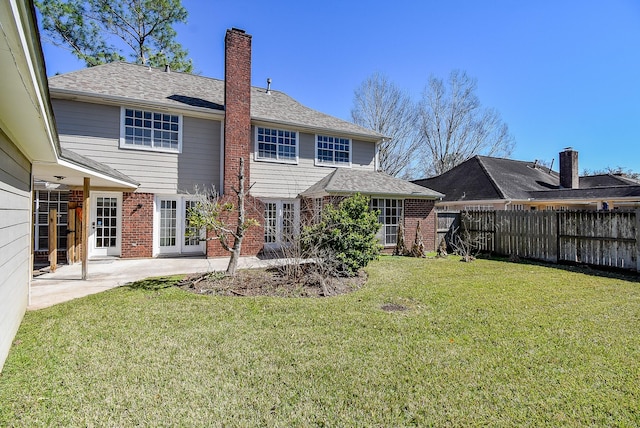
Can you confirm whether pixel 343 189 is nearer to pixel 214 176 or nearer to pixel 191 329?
pixel 214 176

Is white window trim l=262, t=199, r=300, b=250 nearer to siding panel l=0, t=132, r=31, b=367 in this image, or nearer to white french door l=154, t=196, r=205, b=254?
white french door l=154, t=196, r=205, b=254

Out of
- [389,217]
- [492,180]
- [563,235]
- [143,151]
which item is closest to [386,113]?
[492,180]

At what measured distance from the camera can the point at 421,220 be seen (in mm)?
13328

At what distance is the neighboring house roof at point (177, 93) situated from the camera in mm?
10617

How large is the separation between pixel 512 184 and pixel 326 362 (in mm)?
20134

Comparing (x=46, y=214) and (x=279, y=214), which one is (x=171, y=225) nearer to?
(x=46, y=214)

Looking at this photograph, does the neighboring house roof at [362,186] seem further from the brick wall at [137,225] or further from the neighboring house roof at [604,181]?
the neighboring house roof at [604,181]

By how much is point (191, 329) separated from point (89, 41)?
24.9 metres

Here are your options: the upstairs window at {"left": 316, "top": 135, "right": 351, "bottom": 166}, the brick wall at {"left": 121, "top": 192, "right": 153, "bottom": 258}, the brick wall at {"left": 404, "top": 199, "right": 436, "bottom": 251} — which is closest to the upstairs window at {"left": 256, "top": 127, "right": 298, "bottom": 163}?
the upstairs window at {"left": 316, "top": 135, "right": 351, "bottom": 166}

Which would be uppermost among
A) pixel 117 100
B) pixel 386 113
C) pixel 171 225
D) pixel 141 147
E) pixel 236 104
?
pixel 386 113

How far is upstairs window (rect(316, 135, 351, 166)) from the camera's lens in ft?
45.6

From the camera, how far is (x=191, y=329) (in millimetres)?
4551

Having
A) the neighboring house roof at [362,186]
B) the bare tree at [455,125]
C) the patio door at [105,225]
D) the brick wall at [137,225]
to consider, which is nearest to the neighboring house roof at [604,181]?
the bare tree at [455,125]

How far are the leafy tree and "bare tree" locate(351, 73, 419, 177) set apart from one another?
14.5m
